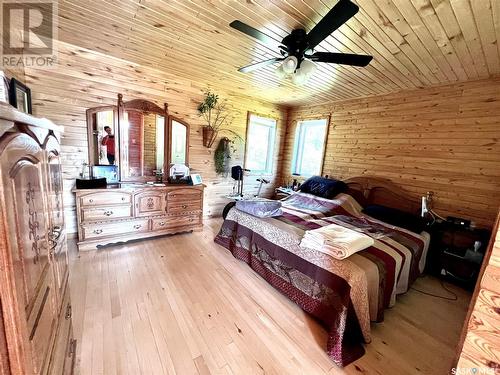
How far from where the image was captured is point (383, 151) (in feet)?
10.9

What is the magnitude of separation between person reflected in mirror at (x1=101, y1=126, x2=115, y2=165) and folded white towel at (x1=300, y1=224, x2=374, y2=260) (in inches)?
112

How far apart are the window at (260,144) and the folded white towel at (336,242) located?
2855 mm

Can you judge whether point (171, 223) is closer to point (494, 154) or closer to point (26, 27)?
point (26, 27)

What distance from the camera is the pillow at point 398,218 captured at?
8.48 feet

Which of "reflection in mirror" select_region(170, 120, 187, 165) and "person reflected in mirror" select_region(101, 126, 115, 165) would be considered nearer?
"person reflected in mirror" select_region(101, 126, 115, 165)

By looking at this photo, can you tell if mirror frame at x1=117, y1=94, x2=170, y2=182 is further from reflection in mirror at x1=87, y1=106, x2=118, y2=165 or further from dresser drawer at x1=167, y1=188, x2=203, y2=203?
dresser drawer at x1=167, y1=188, x2=203, y2=203

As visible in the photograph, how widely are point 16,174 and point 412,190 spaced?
3858mm

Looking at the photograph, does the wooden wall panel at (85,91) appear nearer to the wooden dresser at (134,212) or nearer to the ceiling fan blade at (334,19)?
the wooden dresser at (134,212)

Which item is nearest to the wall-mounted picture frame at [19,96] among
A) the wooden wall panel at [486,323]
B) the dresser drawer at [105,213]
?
the dresser drawer at [105,213]

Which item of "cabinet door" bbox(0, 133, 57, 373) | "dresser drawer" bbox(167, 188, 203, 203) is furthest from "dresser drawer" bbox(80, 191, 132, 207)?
"cabinet door" bbox(0, 133, 57, 373)

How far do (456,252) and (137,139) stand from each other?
14.5ft

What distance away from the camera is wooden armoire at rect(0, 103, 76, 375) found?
1.50 feet

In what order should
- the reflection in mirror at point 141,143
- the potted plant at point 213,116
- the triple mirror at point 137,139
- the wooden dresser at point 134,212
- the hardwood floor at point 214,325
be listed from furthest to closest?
the potted plant at point 213,116 → the reflection in mirror at point 141,143 → the triple mirror at point 137,139 → the wooden dresser at point 134,212 → the hardwood floor at point 214,325

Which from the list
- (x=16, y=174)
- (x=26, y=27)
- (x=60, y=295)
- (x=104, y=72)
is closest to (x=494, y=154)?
(x=16, y=174)
